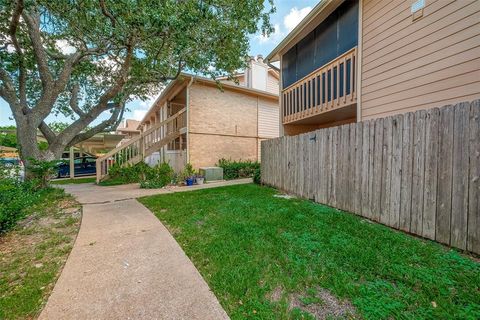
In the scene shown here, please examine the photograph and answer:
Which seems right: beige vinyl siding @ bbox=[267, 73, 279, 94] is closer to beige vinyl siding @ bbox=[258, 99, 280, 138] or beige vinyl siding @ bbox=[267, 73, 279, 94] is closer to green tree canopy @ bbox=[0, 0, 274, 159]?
beige vinyl siding @ bbox=[258, 99, 280, 138]

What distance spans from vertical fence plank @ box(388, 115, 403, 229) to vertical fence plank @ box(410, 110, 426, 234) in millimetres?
214

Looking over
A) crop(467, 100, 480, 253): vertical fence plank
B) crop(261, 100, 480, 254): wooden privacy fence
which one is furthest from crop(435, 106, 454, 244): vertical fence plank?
crop(467, 100, 480, 253): vertical fence plank

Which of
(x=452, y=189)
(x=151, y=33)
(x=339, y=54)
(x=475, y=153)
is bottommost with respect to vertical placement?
(x=452, y=189)

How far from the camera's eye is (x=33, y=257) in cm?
274

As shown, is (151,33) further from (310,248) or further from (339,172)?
(310,248)

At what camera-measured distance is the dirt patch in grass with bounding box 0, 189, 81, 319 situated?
6.16 ft

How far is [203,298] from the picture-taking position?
1.93 m

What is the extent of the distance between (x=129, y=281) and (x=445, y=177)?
13.6 ft

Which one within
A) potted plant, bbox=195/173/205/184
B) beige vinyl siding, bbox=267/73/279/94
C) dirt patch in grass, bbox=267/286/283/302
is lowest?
dirt patch in grass, bbox=267/286/283/302

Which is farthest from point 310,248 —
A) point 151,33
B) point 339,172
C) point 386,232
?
point 151,33

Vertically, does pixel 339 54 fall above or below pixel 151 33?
below

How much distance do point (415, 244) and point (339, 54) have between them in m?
5.34

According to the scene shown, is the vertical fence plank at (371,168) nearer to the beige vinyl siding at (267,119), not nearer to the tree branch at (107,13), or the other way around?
the tree branch at (107,13)

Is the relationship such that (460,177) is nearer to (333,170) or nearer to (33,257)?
(333,170)
